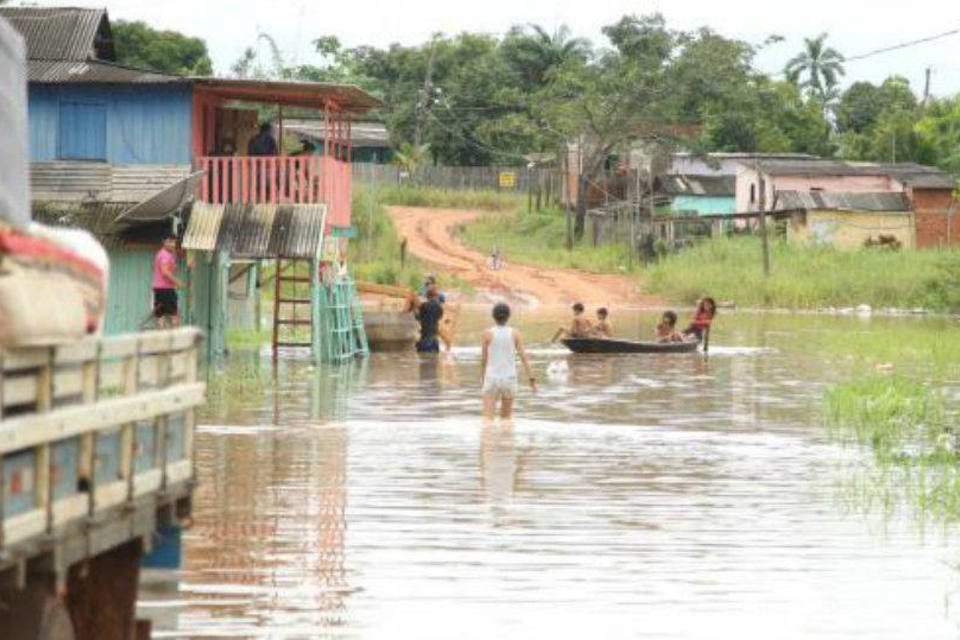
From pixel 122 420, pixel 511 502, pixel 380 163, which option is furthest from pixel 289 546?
pixel 380 163

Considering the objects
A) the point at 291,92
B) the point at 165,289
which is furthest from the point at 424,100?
the point at 165,289

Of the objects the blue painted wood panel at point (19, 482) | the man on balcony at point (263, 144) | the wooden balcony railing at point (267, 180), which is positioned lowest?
the blue painted wood panel at point (19, 482)

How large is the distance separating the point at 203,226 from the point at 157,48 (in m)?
47.0

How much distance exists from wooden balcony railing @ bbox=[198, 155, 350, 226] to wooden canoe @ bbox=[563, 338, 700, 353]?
5.38m

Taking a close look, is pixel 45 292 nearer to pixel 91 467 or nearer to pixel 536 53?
pixel 91 467

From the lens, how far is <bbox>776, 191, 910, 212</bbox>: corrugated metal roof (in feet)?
224

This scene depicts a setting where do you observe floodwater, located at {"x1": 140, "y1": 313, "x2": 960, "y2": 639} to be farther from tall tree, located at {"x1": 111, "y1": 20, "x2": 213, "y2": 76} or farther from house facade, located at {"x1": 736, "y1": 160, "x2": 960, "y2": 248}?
tall tree, located at {"x1": 111, "y1": 20, "x2": 213, "y2": 76}

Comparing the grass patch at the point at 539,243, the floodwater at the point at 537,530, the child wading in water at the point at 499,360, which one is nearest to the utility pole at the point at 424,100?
Answer: the grass patch at the point at 539,243

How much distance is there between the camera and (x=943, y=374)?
99.2 feet

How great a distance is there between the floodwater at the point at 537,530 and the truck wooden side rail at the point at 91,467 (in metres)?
0.75

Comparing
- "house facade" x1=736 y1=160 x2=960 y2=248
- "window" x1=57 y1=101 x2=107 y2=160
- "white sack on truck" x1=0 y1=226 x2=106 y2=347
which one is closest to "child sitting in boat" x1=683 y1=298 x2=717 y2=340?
"window" x1=57 y1=101 x2=107 y2=160

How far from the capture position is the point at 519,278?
201ft

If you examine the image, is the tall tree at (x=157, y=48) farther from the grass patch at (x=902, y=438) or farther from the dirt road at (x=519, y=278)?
the grass patch at (x=902, y=438)

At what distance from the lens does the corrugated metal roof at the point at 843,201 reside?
224ft
